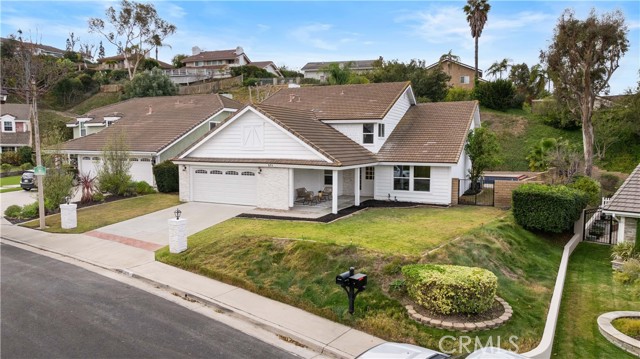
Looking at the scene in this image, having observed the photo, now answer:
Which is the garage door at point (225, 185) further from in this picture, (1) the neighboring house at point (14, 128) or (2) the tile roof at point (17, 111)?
(2) the tile roof at point (17, 111)

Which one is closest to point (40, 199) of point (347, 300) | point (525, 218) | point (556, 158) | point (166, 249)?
point (166, 249)

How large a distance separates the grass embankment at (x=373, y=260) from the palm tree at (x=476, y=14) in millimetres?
41055

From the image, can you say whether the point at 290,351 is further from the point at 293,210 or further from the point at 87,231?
the point at 87,231

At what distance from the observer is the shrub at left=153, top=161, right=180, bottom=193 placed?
27734mm

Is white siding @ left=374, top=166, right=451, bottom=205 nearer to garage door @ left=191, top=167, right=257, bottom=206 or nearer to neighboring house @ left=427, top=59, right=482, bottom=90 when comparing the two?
garage door @ left=191, top=167, right=257, bottom=206

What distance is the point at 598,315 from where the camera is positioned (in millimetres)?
11742

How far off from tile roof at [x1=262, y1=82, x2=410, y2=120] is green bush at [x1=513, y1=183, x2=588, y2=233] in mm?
8727

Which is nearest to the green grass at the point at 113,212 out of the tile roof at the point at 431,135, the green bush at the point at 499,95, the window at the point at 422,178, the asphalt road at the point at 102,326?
the asphalt road at the point at 102,326

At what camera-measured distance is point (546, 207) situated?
1834 cm

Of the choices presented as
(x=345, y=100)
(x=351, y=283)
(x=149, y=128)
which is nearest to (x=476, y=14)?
(x=345, y=100)

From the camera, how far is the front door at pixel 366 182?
26.0 meters

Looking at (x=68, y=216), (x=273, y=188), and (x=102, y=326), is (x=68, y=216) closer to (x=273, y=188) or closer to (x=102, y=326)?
(x=273, y=188)

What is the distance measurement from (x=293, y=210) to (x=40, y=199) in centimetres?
1131

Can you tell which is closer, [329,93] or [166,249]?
[166,249]
